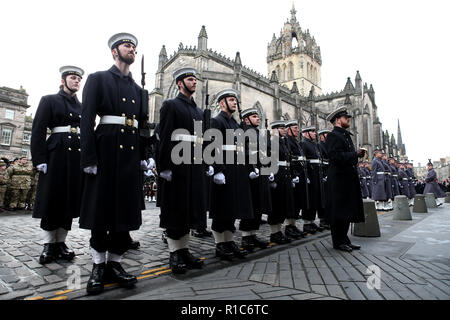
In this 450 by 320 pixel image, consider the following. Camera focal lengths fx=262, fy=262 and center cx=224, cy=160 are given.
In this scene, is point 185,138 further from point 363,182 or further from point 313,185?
point 363,182

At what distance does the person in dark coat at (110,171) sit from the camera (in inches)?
106

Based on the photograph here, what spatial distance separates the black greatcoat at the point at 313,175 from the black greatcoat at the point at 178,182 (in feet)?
12.3

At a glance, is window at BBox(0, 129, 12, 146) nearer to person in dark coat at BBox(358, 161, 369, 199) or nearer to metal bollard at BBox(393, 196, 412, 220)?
person in dark coat at BBox(358, 161, 369, 199)

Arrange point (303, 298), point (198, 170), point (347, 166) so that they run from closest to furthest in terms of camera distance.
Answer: point (303, 298) < point (198, 170) < point (347, 166)

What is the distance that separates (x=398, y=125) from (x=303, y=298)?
109548mm

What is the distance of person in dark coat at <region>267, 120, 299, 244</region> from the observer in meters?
5.16

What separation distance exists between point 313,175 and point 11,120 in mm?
38551

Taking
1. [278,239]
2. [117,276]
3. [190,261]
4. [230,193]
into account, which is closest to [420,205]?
[278,239]

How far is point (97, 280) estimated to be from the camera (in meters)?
2.61

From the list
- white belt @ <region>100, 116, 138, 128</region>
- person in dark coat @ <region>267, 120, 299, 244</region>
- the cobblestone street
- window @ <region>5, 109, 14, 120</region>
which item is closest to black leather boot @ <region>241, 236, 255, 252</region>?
the cobblestone street

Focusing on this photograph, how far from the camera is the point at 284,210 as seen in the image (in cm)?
524

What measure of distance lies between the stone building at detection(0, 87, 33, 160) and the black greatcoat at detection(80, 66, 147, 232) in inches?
1461
